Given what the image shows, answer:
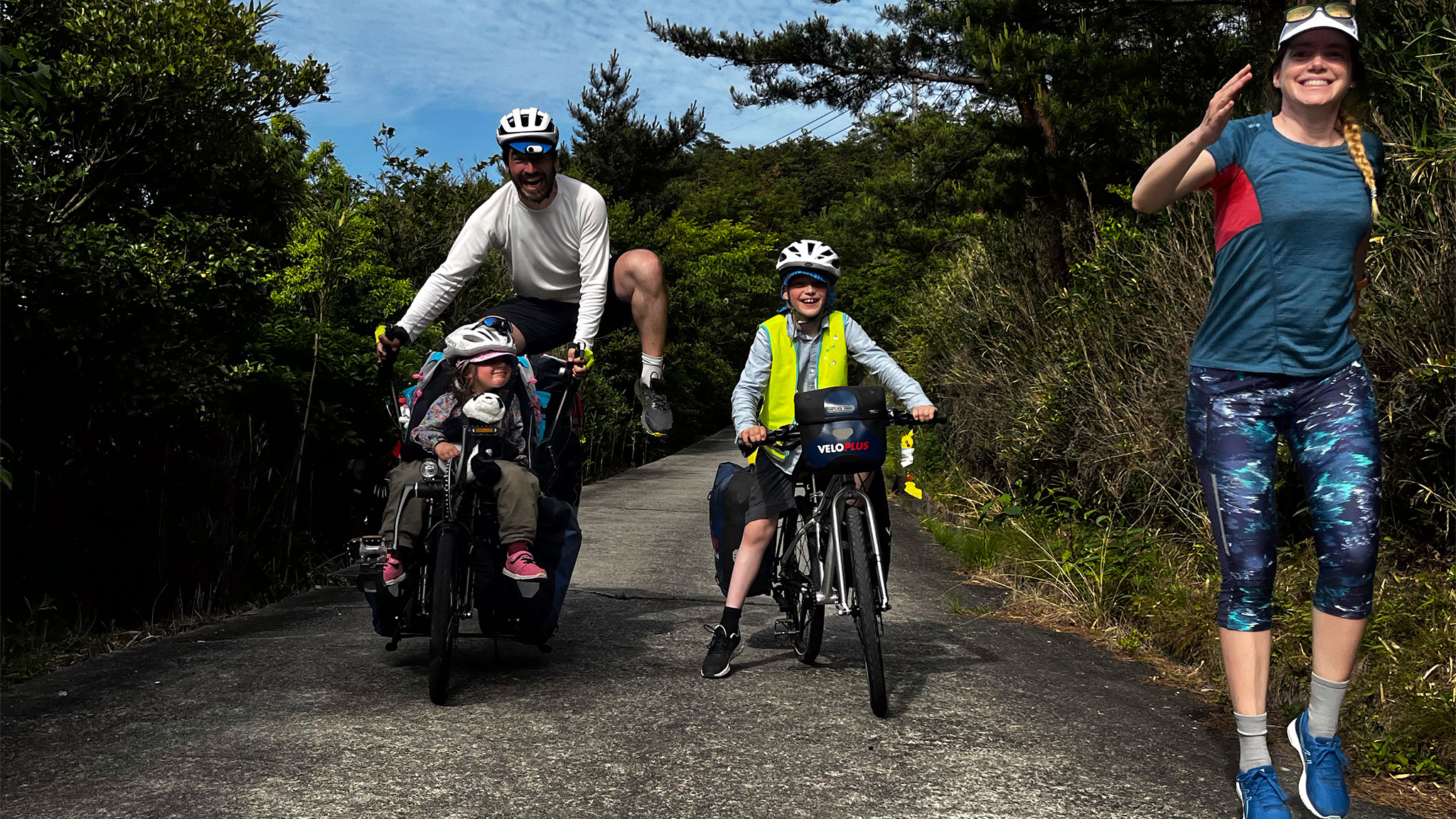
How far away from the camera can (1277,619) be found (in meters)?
5.85

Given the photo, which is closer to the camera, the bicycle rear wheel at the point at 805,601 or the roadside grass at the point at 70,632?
the bicycle rear wheel at the point at 805,601

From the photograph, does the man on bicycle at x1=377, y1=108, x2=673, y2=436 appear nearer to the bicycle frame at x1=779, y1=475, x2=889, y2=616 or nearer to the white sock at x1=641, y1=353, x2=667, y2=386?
the white sock at x1=641, y1=353, x2=667, y2=386

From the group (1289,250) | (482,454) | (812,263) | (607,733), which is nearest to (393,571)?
(482,454)

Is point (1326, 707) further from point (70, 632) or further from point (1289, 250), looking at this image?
point (70, 632)

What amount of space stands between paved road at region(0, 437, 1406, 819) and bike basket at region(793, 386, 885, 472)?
0.98m

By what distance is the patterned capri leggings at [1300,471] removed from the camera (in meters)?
3.43

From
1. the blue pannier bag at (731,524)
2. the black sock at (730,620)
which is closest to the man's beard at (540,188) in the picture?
the blue pannier bag at (731,524)

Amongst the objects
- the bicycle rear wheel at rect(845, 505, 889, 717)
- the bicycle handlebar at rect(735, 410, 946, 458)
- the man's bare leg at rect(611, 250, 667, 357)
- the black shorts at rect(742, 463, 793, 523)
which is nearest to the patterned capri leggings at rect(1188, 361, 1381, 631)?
the bicycle rear wheel at rect(845, 505, 889, 717)

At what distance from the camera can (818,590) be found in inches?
207

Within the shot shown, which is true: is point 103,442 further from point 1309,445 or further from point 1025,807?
point 1309,445

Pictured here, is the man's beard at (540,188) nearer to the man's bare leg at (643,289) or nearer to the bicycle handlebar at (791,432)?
the man's bare leg at (643,289)

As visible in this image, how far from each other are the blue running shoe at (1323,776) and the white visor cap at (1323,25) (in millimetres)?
1948

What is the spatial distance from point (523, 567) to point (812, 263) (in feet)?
6.01

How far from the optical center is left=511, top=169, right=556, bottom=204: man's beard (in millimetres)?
5918
